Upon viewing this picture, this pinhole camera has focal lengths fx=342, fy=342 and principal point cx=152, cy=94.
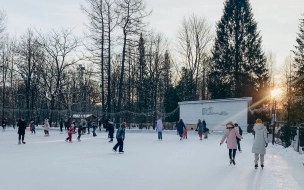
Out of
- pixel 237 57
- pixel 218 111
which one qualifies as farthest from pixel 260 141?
pixel 237 57

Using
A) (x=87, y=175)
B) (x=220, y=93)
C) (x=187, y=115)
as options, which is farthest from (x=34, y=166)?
(x=220, y=93)

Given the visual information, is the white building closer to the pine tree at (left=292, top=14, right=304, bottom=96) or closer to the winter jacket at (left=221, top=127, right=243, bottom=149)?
the pine tree at (left=292, top=14, right=304, bottom=96)

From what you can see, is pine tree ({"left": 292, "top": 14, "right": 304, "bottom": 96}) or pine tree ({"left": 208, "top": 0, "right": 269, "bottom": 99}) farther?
pine tree ({"left": 208, "top": 0, "right": 269, "bottom": 99})

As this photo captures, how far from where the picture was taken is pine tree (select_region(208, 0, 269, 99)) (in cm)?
4534

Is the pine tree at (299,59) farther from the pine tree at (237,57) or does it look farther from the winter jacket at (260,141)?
the winter jacket at (260,141)

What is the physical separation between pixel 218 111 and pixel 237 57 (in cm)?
1364

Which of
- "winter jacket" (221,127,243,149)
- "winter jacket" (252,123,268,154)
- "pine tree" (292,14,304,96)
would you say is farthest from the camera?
"pine tree" (292,14,304,96)

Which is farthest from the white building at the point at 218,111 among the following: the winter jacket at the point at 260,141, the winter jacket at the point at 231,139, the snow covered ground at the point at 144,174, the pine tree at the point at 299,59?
the winter jacket at the point at 260,141

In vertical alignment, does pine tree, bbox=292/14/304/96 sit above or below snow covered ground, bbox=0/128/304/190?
above

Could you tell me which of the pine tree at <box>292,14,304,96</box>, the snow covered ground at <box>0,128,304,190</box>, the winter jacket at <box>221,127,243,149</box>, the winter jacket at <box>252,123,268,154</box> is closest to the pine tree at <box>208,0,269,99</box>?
the pine tree at <box>292,14,304,96</box>

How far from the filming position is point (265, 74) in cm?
4584

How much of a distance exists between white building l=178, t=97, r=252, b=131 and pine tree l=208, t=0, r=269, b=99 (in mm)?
9077

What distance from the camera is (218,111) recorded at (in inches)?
1391

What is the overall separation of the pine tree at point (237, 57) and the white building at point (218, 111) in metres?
9.08
